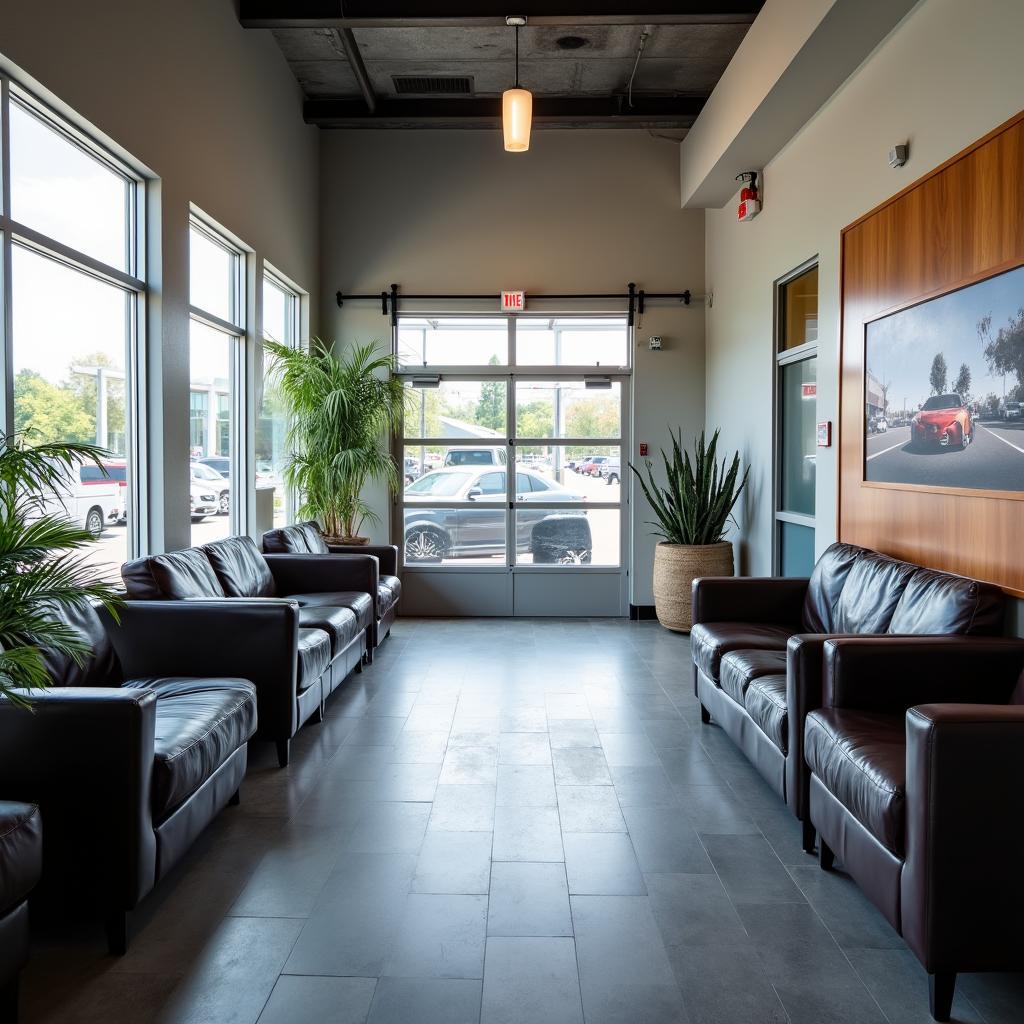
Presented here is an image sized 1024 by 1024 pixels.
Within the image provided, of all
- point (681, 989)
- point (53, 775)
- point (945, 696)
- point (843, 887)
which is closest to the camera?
point (681, 989)

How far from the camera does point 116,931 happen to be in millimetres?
2238

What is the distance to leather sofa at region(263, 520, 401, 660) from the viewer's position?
565 cm

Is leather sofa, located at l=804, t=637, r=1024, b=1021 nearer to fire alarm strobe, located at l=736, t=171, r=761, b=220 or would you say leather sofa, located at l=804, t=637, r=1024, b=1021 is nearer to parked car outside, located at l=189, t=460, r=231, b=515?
parked car outside, located at l=189, t=460, r=231, b=515

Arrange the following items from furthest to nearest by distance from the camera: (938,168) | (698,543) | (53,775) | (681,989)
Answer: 1. (698,543)
2. (938,168)
3. (53,775)
4. (681,989)

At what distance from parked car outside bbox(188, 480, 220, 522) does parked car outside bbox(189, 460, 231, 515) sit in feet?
0.06

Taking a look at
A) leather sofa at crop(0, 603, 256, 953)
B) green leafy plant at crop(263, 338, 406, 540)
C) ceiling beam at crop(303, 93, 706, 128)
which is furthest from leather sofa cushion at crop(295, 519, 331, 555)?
leather sofa at crop(0, 603, 256, 953)

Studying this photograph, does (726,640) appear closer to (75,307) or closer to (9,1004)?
(9,1004)

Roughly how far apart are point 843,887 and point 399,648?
3.95 metres

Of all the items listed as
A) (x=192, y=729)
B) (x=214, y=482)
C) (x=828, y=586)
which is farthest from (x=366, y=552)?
(x=192, y=729)

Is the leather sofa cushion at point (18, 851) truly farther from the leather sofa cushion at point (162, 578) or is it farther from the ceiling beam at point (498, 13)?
the ceiling beam at point (498, 13)

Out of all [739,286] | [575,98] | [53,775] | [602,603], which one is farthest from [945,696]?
[575,98]

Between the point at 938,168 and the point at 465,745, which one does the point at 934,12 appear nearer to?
the point at 938,168

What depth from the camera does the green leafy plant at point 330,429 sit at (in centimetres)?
629

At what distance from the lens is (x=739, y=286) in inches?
255
